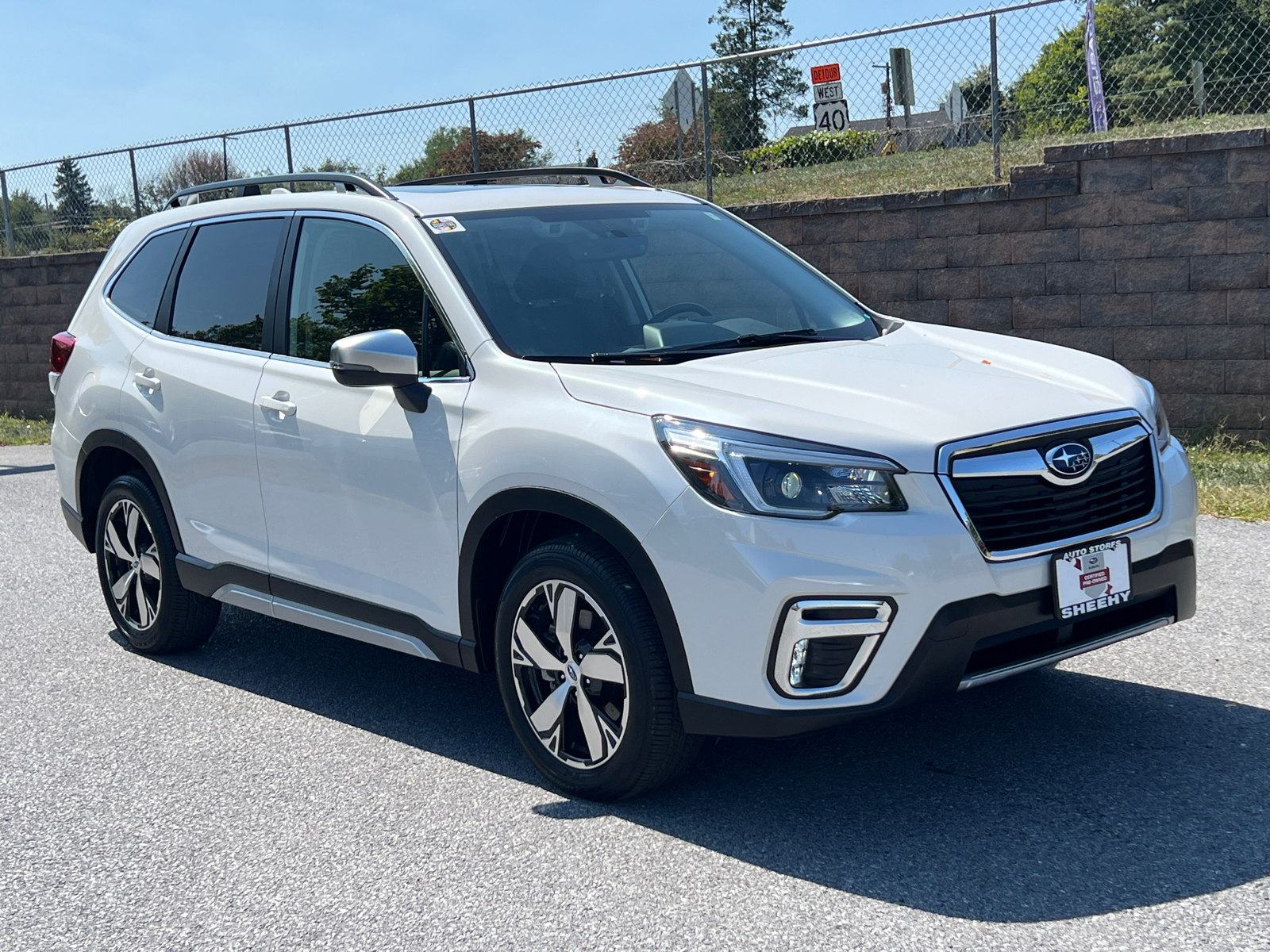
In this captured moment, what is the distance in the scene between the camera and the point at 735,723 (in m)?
3.61

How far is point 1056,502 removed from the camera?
3715mm

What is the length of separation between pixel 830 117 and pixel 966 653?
9.51m

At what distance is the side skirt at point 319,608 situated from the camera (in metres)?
4.51

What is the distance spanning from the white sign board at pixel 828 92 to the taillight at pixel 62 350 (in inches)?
291

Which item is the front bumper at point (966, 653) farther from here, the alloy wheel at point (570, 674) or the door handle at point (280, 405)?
the door handle at point (280, 405)

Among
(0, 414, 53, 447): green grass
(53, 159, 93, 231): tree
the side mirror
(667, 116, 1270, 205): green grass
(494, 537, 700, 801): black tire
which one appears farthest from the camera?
(53, 159, 93, 231): tree

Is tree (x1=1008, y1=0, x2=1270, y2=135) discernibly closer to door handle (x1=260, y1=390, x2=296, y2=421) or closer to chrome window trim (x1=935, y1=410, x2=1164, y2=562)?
chrome window trim (x1=935, y1=410, x2=1164, y2=562)

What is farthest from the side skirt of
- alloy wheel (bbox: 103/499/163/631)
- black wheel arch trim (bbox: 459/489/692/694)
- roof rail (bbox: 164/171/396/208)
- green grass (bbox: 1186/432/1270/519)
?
green grass (bbox: 1186/432/1270/519)

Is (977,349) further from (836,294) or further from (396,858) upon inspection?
(396,858)

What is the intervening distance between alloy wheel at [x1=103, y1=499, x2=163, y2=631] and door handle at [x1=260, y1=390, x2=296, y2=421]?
116 cm

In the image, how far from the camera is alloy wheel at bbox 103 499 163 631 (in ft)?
19.1

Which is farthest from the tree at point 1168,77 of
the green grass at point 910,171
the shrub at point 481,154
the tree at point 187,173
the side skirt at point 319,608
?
the tree at point 187,173

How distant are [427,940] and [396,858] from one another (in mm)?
520

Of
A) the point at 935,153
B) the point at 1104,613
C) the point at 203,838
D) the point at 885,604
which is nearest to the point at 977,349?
the point at 1104,613
